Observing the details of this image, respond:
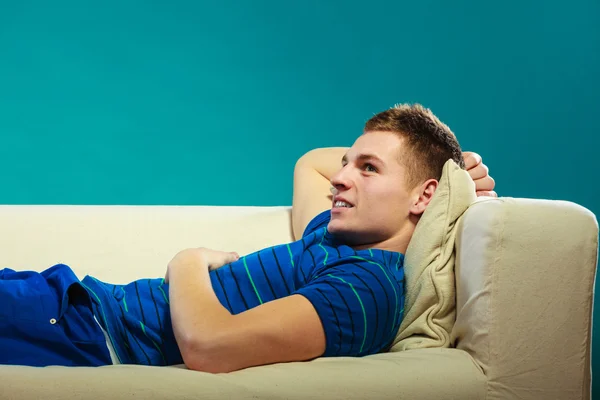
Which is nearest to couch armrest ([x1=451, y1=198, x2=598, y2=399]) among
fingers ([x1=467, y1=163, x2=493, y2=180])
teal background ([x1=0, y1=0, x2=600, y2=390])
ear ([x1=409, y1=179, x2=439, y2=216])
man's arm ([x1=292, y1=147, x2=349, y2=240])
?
ear ([x1=409, y1=179, x2=439, y2=216])

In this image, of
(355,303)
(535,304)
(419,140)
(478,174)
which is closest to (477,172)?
(478,174)

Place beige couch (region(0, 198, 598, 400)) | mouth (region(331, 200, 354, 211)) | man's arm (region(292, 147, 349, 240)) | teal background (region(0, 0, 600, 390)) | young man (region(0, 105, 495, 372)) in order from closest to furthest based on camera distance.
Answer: beige couch (region(0, 198, 598, 400)), young man (region(0, 105, 495, 372)), mouth (region(331, 200, 354, 211)), man's arm (region(292, 147, 349, 240)), teal background (region(0, 0, 600, 390))

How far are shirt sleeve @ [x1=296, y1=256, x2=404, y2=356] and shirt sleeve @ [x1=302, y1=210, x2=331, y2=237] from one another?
1.10ft

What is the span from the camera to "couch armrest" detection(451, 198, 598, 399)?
1256 mm

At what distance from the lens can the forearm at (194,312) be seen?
114 centimetres

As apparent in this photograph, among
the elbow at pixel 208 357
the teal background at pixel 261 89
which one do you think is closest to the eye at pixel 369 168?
the elbow at pixel 208 357

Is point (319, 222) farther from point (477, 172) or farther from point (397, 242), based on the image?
point (477, 172)

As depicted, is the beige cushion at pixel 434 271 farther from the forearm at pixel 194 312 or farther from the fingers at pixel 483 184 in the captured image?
the forearm at pixel 194 312

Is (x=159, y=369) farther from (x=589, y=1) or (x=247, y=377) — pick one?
(x=589, y=1)

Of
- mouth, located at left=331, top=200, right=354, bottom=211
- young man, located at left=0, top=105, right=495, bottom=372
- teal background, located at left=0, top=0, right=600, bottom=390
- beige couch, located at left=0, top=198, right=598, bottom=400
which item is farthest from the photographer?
teal background, located at left=0, top=0, right=600, bottom=390

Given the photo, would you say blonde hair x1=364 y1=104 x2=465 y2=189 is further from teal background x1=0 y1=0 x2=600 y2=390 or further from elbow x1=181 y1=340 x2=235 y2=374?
teal background x1=0 y1=0 x2=600 y2=390

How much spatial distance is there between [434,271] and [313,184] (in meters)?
0.62

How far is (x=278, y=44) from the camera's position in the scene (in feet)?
9.75

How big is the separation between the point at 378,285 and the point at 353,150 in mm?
355
